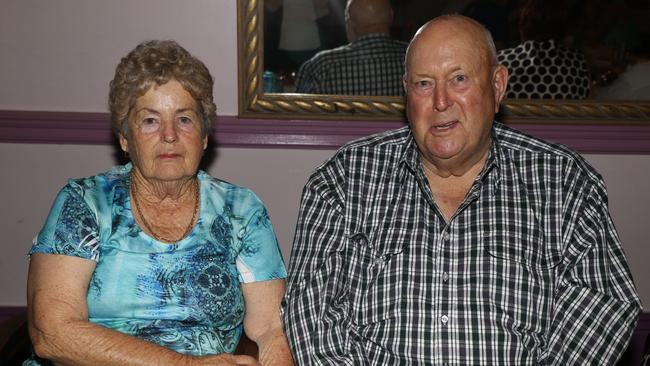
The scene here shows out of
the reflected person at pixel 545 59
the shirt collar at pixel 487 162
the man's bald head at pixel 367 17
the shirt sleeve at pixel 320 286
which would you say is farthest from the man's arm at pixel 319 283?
the reflected person at pixel 545 59

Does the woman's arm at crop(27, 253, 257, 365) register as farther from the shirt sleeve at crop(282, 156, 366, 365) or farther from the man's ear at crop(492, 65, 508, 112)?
the man's ear at crop(492, 65, 508, 112)

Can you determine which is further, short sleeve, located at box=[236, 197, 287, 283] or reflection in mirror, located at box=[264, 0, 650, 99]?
reflection in mirror, located at box=[264, 0, 650, 99]

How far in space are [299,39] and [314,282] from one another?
1328mm

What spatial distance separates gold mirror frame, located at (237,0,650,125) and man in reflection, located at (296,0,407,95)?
1.7 inches

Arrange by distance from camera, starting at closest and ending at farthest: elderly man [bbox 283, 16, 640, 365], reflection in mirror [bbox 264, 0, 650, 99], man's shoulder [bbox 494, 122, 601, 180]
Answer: elderly man [bbox 283, 16, 640, 365] → man's shoulder [bbox 494, 122, 601, 180] → reflection in mirror [bbox 264, 0, 650, 99]

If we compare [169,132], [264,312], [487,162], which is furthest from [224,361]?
[487,162]

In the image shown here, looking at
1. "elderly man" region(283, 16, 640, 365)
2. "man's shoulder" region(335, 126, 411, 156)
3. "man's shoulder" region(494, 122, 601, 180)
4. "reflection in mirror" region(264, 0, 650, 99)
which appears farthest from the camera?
"reflection in mirror" region(264, 0, 650, 99)

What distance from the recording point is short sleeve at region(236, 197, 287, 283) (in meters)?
2.44

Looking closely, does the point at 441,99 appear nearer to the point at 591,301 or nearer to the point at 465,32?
the point at 465,32

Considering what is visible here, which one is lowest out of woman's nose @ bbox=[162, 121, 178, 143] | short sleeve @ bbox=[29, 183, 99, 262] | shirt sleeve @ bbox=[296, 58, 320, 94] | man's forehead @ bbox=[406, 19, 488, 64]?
short sleeve @ bbox=[29, 183, 99, 262]

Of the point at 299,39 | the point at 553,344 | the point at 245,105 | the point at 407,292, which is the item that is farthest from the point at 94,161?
the point at 553,344

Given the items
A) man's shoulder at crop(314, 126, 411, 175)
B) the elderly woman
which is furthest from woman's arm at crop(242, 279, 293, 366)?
man's shoulder at crop(314, 126, 411, 175)

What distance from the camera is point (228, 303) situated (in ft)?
7.83

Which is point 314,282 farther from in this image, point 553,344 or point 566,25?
point 566,25
